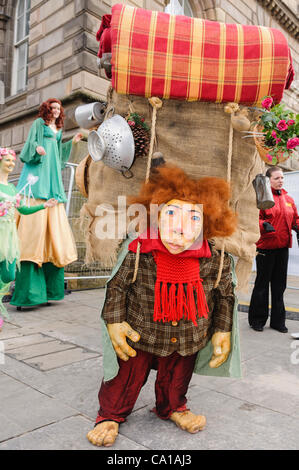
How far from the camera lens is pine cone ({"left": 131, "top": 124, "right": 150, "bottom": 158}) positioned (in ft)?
5.99

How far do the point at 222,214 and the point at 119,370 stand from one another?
946 millimetres

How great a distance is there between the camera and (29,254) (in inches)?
178

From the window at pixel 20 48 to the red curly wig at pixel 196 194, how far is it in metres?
8.66

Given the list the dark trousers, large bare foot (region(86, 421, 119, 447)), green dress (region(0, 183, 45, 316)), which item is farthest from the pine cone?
the dark trousers

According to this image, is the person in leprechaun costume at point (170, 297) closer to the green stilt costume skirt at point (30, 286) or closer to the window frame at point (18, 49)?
the green stilt costume skirt at point (30, 286)

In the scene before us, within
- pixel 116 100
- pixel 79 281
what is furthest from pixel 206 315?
pixel 79 281

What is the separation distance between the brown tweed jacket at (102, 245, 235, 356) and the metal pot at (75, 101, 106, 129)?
0.78m

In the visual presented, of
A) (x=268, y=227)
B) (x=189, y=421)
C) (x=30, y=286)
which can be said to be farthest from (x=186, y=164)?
(x=30, y=286)

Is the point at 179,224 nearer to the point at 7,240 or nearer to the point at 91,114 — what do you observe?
the point at 91,114

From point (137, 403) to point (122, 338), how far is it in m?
0.64

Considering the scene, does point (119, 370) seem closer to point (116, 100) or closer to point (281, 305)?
point (116, 100)

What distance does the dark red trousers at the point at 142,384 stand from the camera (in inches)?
75.6

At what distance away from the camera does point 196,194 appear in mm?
1844
